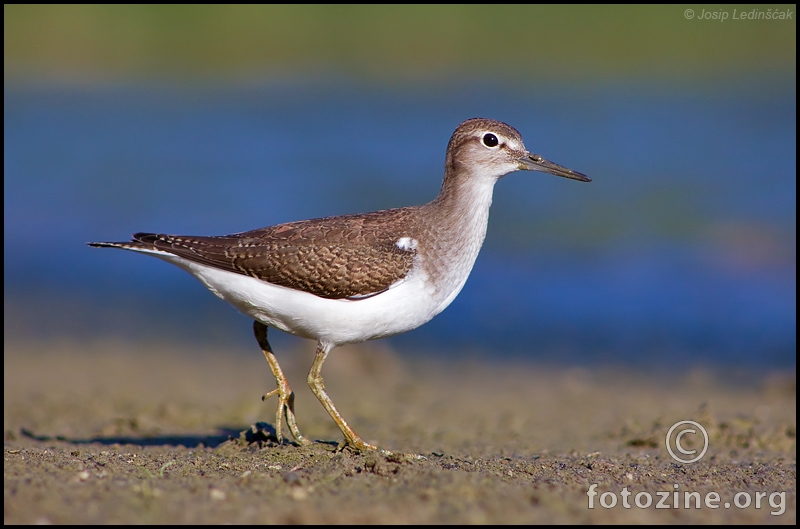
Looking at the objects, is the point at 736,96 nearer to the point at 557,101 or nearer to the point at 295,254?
the point at 557,101

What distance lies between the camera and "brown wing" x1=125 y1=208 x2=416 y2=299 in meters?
7.27

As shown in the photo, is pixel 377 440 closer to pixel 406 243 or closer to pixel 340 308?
pixel 340 308

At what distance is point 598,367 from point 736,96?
55.6 ft

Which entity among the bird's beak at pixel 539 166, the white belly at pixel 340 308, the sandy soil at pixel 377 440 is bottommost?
the sandy soil at pixel 377 440

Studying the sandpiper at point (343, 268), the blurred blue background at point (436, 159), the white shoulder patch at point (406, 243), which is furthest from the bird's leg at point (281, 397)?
the blurred blue background at point (436, 159)

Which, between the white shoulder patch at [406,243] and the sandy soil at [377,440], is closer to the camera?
the sandy soil at [377,440]

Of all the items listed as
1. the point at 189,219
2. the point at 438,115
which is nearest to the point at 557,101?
the point at 438,115

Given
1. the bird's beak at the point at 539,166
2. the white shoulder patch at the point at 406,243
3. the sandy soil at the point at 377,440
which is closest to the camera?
the sandy soil at the point at 377,440

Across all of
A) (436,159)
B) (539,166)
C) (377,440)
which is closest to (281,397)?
(377,440)

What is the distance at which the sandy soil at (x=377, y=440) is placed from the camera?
Result: 497 centimetres

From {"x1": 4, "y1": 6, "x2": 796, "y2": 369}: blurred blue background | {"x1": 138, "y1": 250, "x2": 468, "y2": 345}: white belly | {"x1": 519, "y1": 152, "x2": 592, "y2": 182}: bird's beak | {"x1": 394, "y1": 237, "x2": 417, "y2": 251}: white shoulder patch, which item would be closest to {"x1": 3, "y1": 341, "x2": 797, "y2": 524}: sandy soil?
{"x1": 138, "y1": 250, "x2": 468, "y2": 345}: white belly

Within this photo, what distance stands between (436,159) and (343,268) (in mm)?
15160

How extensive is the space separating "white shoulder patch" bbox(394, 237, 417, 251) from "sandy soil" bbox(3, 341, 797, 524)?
184 centimetres

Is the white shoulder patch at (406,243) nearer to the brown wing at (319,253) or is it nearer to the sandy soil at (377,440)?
the brown wing at (319,253)
